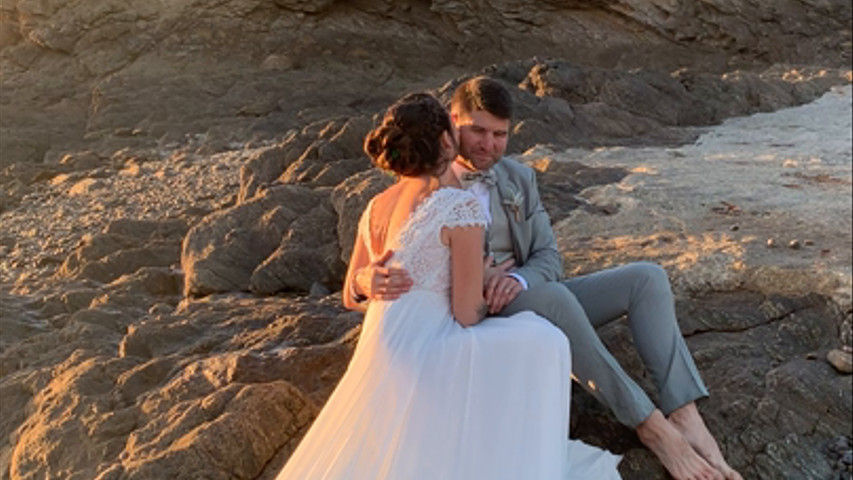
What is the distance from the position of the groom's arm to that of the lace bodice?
1.42ft

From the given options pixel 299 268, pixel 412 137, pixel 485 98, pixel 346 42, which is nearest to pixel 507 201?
pixel 485 98

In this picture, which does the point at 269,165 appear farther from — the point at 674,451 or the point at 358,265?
the point at 674,451

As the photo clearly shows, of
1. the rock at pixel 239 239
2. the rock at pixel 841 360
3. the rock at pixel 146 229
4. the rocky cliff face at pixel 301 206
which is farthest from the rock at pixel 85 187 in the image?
the rock at pixel 841 360

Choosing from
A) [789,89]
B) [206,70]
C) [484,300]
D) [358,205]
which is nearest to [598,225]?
[358,205]

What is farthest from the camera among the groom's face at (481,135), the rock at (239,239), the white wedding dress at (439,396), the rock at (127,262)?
the rock at (127,262)

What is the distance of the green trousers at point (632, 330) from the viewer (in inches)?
114

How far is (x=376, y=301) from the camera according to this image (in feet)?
9.16

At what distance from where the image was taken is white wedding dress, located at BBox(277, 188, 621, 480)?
8.46 feet

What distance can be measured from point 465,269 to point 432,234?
14cm

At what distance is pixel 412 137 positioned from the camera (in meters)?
2.71

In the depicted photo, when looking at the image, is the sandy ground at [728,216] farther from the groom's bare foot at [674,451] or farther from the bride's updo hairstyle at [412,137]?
the bride's updo hairstyle at [412,137]

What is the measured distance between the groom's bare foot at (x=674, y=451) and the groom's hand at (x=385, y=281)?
851 millimetres

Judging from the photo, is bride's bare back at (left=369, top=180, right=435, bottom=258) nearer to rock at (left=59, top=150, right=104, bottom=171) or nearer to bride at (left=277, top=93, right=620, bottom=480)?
bride at (left=277, top=93, right=620, bottom=480)

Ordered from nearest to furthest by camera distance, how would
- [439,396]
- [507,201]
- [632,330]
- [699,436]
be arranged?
[439,396]
[699,436]
[632,330]
[507,201]
